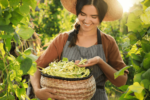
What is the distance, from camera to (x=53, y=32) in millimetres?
4473

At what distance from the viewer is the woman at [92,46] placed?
155cm

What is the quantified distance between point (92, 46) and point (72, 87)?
0.72 metres

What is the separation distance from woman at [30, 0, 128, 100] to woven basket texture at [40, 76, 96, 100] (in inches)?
15.5

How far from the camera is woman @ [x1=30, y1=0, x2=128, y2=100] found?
1.55 metres

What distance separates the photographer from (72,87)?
110cm

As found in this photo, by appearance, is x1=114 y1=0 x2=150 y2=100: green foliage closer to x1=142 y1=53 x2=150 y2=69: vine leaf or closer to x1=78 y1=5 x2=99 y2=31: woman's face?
x1=142 y1=53 x2=150 y2=69: vine leaf

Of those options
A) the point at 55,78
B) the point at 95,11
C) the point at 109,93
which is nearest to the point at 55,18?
the point at 109,93

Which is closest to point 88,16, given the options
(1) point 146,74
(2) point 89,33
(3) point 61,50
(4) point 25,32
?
(2) point 89,33

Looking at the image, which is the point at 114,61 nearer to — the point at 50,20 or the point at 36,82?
the point at 36,82

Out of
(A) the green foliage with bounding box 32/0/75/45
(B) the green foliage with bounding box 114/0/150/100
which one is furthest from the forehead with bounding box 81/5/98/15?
(A) the green foliage with bounding box 32/0/75/45

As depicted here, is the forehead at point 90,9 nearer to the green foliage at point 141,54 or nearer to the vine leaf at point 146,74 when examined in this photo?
the green foliage at point 141,54

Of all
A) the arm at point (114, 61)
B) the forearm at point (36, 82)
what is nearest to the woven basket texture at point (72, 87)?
the forearm at point (36, 82)

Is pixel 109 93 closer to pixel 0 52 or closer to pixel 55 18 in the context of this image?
pixel 55 18

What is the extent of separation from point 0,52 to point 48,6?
4.30m
